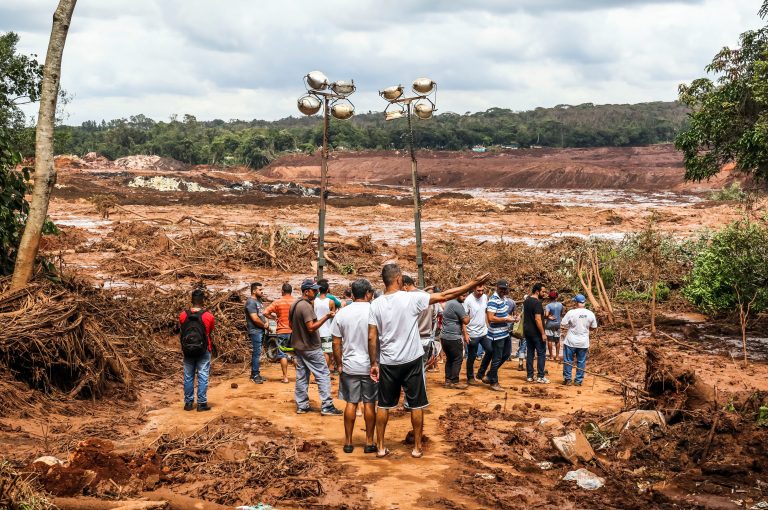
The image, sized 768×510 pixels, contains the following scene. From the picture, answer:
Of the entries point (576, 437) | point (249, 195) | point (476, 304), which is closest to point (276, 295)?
point (476, 304)

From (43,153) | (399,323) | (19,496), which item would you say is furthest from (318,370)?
(43,153)

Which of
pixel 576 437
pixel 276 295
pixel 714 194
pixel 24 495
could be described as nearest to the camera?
pixel 24 495

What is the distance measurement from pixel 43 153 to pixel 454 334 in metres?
5.78

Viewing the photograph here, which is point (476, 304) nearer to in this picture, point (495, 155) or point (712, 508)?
point (712, 508)

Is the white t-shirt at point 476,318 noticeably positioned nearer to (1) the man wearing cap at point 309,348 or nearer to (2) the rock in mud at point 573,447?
(1) the man wearing cap at point 309,348

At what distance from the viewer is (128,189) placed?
53.6 metres

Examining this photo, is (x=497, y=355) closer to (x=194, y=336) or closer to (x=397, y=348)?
(x=397, y=348)

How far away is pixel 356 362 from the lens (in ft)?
24.6

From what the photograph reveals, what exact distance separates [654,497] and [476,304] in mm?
4499

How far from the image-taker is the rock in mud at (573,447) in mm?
7031

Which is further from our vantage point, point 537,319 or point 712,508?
point 537,319

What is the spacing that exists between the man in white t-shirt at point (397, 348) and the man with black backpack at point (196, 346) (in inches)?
99.1

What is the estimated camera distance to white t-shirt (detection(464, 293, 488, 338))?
1043 cm

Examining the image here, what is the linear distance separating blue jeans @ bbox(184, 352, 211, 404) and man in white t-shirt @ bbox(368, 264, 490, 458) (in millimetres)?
2587
